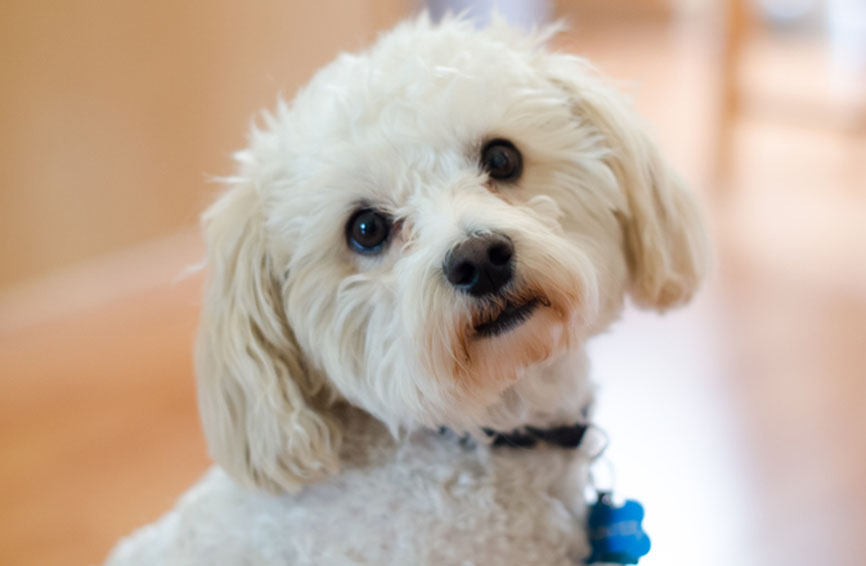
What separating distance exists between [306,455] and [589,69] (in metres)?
0.62

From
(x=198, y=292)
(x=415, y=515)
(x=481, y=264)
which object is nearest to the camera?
(x=481, y=264)

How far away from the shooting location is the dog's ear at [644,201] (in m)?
1.16

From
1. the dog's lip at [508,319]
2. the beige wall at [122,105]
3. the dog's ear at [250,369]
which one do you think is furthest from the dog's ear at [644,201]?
the beige wall at [122,105]

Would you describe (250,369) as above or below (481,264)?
below

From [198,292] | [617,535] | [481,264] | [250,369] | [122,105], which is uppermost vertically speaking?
[122,105]

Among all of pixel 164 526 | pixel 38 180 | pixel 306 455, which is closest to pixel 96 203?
pixel 38 180

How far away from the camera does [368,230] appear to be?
3.65 ft

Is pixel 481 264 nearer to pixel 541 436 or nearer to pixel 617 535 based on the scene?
pixel 541 436

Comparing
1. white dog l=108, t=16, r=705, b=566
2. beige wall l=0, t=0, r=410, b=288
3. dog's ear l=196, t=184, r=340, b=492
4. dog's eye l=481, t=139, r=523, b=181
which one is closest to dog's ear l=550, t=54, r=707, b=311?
white dog l=108, t=16, r=705, b=566

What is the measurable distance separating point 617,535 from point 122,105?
2383 millimetres

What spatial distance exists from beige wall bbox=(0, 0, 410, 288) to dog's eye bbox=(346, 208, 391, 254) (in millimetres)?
2068

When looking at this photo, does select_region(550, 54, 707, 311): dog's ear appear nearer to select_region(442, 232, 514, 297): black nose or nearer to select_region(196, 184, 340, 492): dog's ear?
select_region(442, 232, 514, 297): black nose

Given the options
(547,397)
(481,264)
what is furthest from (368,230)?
(547,397)

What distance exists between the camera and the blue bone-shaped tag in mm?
1165
